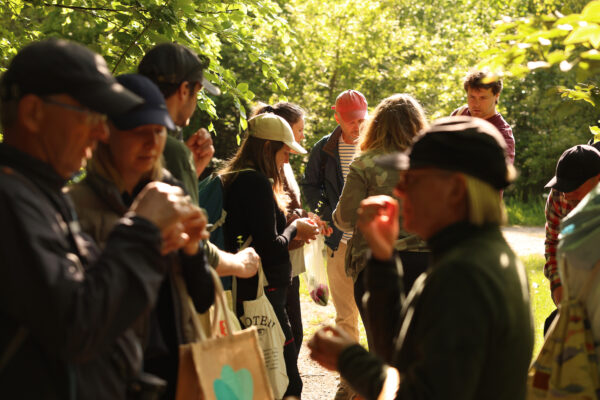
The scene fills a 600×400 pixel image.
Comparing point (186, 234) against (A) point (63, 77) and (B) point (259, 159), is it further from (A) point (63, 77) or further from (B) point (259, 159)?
(B) point (259, 159)

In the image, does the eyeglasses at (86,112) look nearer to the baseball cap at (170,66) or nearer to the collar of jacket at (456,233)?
the collar of jacket at (456,233)

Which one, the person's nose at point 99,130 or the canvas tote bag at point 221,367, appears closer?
the person's nose at point 99,130

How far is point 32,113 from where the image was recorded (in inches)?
73.4

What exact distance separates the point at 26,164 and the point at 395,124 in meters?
2.96

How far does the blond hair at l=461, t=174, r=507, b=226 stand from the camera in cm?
215

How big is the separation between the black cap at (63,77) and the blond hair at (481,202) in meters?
1.01

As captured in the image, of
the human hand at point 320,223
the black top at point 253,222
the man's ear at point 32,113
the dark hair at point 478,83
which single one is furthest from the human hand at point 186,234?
the dark hair at point 478,83

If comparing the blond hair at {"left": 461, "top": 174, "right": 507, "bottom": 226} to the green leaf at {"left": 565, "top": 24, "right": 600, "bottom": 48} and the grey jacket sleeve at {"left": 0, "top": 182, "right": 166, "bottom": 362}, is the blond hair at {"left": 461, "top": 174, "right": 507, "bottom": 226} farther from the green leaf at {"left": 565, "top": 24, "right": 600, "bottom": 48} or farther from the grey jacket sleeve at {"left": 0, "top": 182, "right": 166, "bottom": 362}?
the grey jacket sleeve at {"left": 0, "top": 182, "right": 166, "bottom": 362}

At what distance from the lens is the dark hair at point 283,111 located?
216 inches

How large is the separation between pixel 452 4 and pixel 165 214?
28.6 m

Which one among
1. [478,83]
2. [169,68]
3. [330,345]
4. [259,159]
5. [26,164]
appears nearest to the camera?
[26,164]

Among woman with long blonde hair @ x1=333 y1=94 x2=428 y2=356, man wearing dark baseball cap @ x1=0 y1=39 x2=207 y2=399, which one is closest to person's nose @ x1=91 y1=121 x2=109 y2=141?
man wearing dark baseball cap @ x1=0 y1=39 x2=207 y2=399

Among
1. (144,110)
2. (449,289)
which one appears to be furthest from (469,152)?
(144,110)

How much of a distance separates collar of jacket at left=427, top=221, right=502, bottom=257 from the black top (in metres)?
2.20
